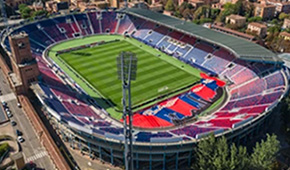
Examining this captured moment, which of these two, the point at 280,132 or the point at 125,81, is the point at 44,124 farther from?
the point at 280,132

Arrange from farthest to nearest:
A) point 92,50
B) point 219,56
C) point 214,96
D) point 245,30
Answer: point 245,30, point 92,50, point 219,56, point 214,96

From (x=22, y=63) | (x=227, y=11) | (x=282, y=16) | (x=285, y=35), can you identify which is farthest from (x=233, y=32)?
(x=22, y=63)

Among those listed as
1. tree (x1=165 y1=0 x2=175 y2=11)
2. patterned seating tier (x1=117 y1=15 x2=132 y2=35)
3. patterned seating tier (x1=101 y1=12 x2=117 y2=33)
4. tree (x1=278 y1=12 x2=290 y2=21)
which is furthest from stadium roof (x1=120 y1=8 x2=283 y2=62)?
tree (x1=278 y1=12 x2=290 y2=21)

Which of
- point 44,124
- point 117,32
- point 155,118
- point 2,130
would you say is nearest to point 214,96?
point 155,118

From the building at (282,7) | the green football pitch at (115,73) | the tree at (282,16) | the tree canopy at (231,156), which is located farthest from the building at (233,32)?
the tree canopy at (231,156)

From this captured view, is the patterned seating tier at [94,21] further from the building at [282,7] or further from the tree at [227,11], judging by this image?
the building at [282,7]

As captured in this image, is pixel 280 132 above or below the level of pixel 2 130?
below
